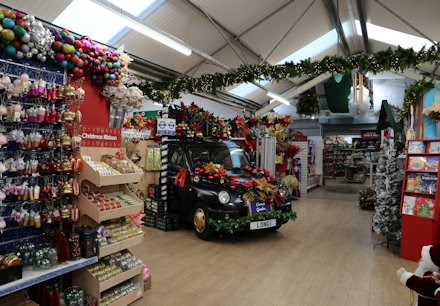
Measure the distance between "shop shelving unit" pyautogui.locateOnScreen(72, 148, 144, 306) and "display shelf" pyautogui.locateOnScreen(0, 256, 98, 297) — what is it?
0.55 ft

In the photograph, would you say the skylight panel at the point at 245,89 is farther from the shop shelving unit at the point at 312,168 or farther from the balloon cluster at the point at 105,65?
the balloon cluster at the point at 105,65

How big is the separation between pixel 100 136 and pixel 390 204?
4.19 metres

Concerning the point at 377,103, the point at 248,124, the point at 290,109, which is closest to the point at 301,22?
the point at 248,124

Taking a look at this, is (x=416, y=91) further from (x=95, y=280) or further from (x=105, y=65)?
(x=95, y=280)

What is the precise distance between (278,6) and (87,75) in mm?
5663

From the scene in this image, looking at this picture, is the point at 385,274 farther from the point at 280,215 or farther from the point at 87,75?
the point at 87,75

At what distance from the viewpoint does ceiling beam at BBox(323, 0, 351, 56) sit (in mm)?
7674

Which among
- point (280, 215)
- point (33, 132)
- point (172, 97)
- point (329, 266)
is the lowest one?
point (329, 266)

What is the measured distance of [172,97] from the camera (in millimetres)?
8461


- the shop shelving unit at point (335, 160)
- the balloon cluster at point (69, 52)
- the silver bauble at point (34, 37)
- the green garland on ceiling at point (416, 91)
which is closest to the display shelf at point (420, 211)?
the green garland on ceiling at point (416, 91)

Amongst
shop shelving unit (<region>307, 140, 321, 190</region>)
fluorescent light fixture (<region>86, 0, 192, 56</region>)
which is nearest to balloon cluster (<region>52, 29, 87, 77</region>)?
fluorescent light fixture (<region>86, 0, 192, 56</region>)

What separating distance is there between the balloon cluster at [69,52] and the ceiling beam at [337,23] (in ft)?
22.0

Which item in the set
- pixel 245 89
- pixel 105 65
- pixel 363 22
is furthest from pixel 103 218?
pixel 245 89

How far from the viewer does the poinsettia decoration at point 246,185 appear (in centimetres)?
474
